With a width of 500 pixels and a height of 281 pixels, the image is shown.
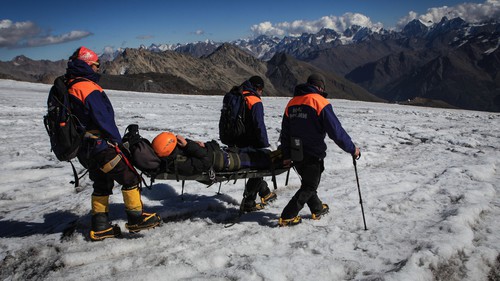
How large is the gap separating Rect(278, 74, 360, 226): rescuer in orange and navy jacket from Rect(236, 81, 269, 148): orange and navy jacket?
59 cm

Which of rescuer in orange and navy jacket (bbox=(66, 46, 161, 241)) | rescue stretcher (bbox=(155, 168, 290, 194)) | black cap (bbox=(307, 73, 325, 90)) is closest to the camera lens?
rescuer in orange and navy jacket (bbox=(66, 46, 161, 241))

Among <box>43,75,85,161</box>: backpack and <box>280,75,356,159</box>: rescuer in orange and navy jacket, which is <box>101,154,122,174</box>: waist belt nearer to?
<box>43,75,85,161</box>: backpack

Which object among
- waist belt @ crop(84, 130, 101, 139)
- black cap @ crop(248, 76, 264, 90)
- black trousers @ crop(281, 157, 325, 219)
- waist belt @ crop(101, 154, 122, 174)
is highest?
black cap @ crop(248, 76, 264, 90)

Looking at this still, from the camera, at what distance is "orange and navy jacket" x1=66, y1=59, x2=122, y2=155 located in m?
5.07

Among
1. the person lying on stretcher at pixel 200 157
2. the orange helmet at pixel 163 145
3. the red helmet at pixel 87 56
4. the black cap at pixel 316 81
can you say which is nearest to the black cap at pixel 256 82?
the black cap at pixel 316 81

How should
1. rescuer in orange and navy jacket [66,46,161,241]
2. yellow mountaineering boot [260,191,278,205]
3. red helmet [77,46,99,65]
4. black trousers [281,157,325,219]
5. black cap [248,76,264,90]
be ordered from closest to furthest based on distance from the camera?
rescuer in orange and navy jacket [66,46,161,241]
red helmet [77,46,99,65]
black trousers [281,157,325,219]
black cap [248,76,264,90]
yellow mountaineering boot [260,191,278,205]

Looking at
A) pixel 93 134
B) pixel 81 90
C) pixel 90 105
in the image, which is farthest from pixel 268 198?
pixel 81 90

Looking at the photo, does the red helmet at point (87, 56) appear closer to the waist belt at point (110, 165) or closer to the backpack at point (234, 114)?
the waist belt at point (110, 165)

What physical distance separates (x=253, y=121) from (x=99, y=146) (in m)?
2.86

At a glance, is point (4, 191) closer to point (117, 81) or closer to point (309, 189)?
point (309, 189)

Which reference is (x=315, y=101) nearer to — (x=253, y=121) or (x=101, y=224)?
(x=253, y=121)

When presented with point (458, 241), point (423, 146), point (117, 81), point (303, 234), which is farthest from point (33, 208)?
point (117, 81)

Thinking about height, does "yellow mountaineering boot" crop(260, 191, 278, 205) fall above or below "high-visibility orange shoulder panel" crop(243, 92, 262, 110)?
below

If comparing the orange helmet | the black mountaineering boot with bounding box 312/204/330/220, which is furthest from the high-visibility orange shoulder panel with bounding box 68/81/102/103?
the black mountaineering boot with bounding box 312/204/330/220
